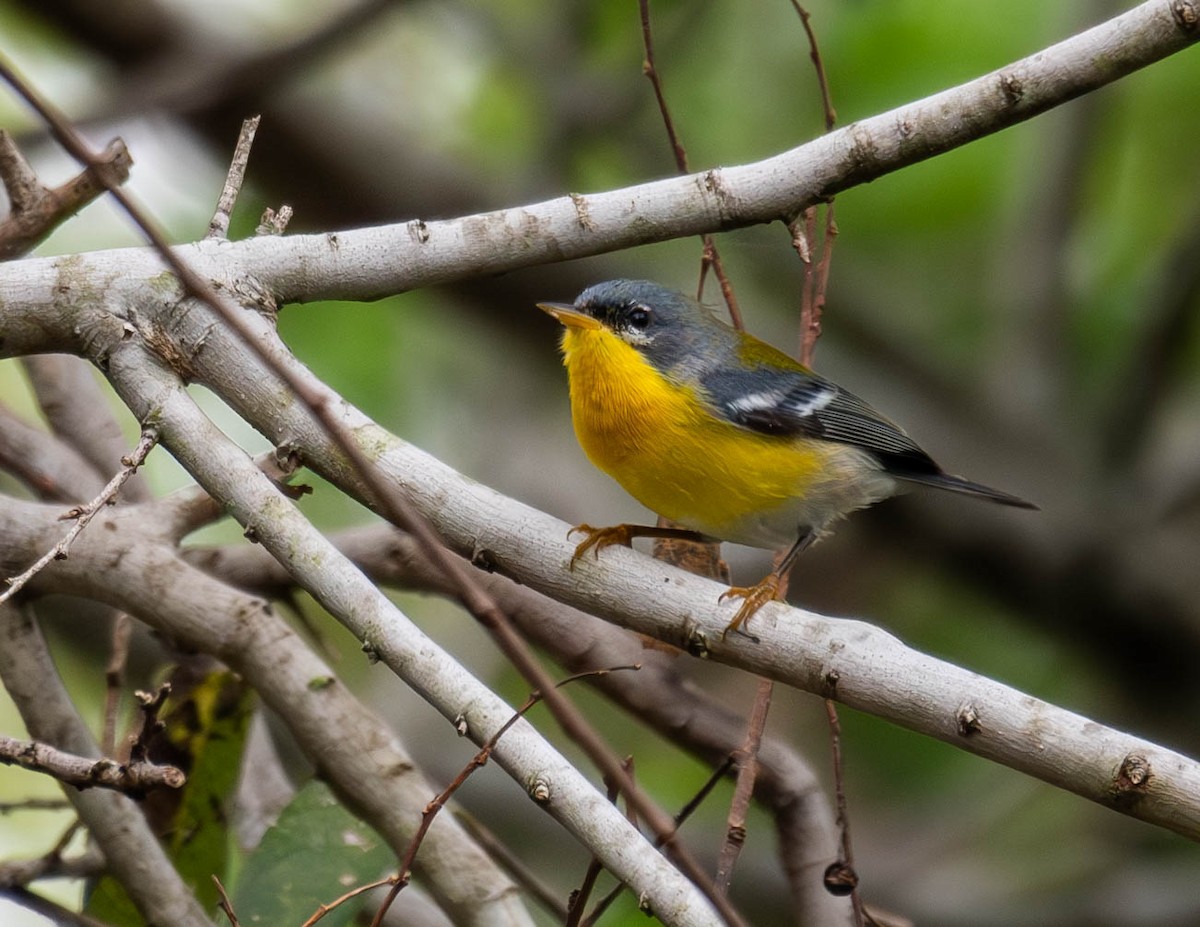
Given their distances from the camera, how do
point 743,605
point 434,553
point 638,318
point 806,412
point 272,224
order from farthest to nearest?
point 638,318, point 806,412, point 272,224, point 743,605, point 434,553

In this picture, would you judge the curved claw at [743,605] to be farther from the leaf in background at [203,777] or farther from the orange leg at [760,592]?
the leaf in background at [203,777]

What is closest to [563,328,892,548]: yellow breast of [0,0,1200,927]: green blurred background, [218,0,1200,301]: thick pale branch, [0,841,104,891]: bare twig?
[218,0,1200,301]: thick pale branch

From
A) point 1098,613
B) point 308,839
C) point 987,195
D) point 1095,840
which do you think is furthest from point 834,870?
point 987,195

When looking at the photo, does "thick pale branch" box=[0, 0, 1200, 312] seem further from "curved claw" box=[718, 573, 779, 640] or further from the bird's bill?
the bird's bill

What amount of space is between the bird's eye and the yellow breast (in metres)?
0.15

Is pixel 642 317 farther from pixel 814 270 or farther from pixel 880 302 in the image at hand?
pixel 880 302

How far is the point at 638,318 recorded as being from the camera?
4.51 metres

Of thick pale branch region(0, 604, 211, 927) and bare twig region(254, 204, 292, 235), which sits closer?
bare twig region(254, 204, 292, 235)

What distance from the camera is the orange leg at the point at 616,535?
2.67 m

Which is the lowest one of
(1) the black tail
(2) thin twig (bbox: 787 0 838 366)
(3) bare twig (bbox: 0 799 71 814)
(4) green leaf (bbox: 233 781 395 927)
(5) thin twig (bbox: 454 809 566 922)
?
(3) bare twig (bbox: 0 799 71 814)

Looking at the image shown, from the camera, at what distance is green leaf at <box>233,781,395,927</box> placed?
317 cm

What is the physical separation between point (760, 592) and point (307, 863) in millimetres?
1325

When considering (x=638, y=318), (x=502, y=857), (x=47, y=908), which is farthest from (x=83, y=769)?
(x=638, y=318)

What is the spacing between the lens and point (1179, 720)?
685cm
